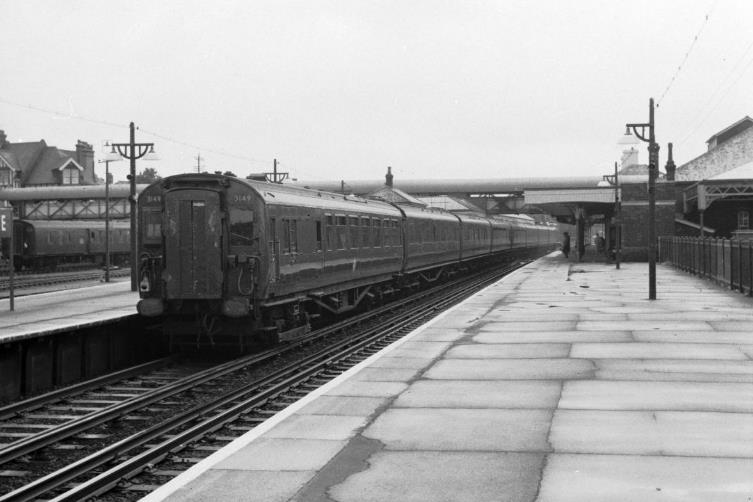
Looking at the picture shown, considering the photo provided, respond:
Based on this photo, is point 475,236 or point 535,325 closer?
point 535,325

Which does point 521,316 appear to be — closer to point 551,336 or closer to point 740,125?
point 551,336

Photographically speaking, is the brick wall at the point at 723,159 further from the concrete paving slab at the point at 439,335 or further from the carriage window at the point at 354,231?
the concrete paving slab at the point at 439,335

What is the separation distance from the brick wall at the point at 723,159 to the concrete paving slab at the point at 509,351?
204ft

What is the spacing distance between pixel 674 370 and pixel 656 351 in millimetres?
1958

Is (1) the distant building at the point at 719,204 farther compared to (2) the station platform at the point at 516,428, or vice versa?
(1) the distant building at the point at 719,204

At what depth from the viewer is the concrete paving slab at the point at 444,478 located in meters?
6.73

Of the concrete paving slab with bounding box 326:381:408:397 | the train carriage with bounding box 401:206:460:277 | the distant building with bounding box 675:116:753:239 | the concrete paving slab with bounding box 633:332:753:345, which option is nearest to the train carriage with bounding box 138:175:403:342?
the concrete paving slab with bounding box 326:381:408:397

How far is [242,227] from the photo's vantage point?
15344mm

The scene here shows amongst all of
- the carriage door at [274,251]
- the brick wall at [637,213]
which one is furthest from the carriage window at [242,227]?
the brick wall at [637,213]

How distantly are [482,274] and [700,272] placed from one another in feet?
44.1

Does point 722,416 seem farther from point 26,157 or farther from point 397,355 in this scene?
point 26,157


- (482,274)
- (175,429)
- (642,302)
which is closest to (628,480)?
(175,429)

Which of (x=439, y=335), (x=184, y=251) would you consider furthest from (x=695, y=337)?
(x=184, y=251)

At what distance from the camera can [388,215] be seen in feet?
83.9
